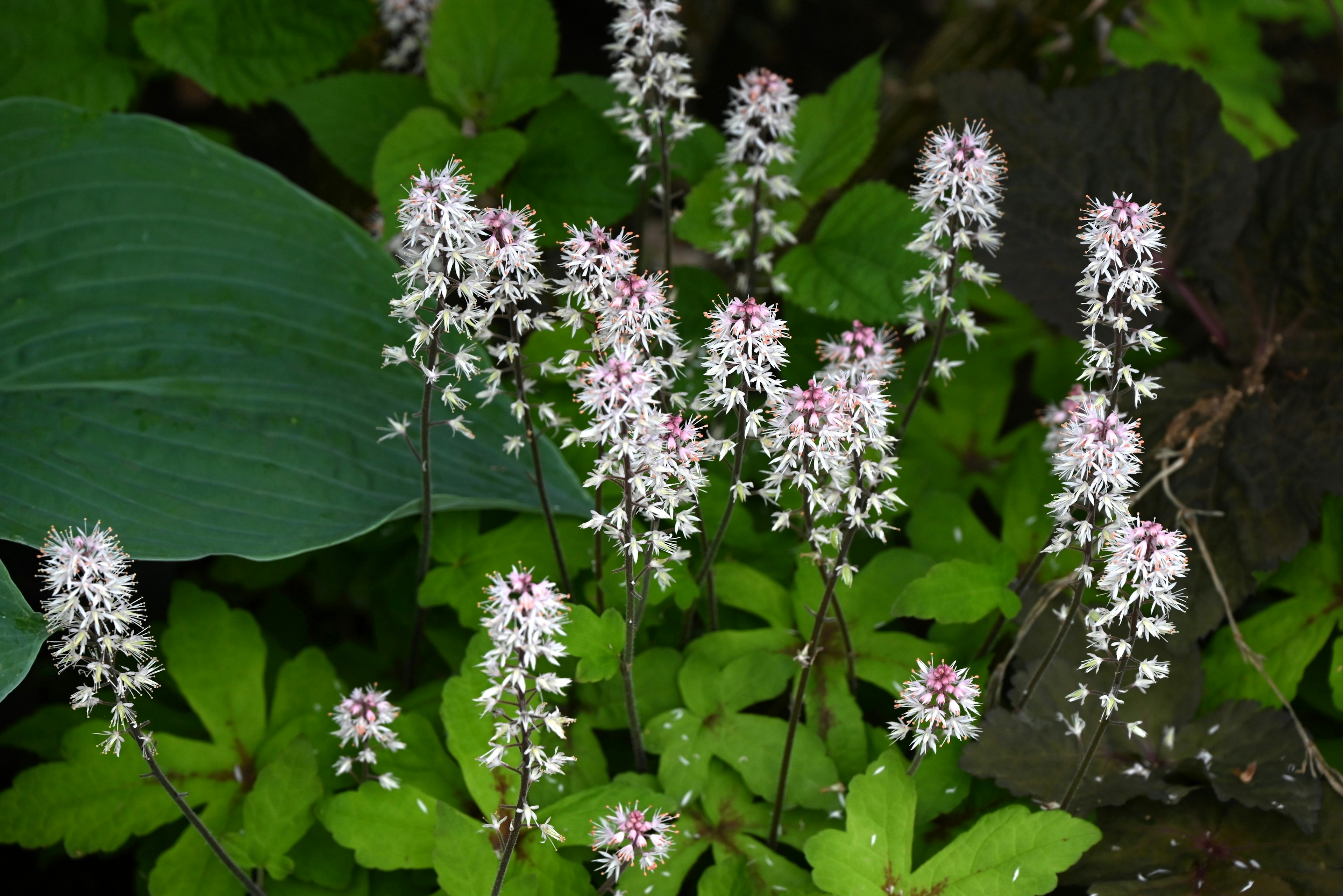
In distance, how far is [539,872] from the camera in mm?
1622

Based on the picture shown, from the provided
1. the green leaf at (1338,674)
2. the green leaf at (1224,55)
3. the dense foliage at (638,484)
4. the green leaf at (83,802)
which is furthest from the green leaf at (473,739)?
the green leaf at (1224,55)

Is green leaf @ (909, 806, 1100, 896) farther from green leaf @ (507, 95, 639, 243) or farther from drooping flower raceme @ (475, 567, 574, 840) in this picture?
green leaf @ (507, 95, 639, 243)

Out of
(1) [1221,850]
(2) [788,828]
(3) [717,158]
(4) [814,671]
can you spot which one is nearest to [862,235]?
(3) [717,158]

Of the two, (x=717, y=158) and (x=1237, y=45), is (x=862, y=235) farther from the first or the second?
(x=1237, y=45)

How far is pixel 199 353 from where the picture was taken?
2.01m

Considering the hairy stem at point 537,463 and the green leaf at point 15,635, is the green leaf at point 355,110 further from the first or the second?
the green leaf at point 15,635

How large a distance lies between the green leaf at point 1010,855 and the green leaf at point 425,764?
31.6 inches

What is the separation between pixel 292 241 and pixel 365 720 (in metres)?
1.02

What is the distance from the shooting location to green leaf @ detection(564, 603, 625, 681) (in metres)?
1.45

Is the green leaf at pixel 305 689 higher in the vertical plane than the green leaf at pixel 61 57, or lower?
lower

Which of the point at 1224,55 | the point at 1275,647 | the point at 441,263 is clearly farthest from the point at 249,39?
the point at 1224,55

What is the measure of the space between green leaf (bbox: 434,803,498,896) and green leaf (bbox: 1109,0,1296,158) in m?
2.78

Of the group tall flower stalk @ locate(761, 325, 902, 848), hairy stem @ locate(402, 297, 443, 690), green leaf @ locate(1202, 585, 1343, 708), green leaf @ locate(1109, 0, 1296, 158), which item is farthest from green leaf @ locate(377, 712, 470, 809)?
green leaf @ locate(1109, 0, 1296, 158)

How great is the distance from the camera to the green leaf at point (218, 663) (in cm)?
197
